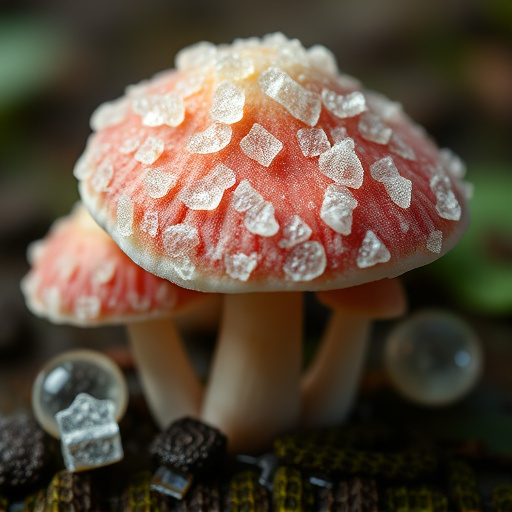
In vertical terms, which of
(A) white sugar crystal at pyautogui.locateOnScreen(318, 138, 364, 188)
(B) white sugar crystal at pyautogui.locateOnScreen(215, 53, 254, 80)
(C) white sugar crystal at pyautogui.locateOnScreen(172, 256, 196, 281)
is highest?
(B) white sugar crystal at pyautogui.locateOnScreen(215, 53, 254, 80)

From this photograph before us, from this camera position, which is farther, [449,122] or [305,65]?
[449,122]

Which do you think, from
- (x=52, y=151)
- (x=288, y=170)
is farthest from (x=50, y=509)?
(x=52, y=151)

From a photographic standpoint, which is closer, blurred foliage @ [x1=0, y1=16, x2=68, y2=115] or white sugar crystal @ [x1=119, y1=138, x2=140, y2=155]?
white sugar crystal @ [x1=119, y1=138, x2=140, y2=155]

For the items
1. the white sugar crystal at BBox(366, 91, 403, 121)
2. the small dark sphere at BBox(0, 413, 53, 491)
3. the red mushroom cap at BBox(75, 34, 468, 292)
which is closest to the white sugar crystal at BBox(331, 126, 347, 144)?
the red mushroom cap at BBox(75, 34, 468, 292)

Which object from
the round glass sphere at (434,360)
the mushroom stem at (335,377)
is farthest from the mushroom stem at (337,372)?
the round glass sphere at (434,360)

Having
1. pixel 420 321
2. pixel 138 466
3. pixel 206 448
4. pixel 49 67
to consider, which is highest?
pixel 49 67

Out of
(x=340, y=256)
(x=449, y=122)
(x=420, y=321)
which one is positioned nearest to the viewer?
(x=340, y=256)

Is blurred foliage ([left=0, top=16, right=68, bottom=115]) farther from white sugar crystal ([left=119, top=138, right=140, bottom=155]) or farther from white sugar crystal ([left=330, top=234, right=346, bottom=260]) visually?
white sugar crystal ([left=330, top=234, right=346, bottom=260])

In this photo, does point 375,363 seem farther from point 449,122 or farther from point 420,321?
point 449,122
